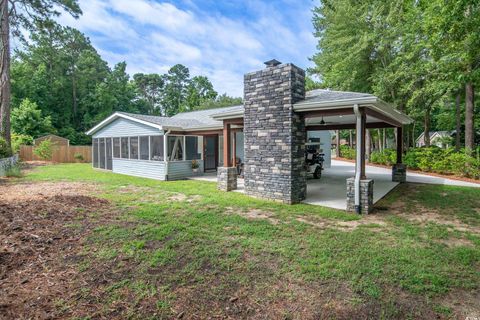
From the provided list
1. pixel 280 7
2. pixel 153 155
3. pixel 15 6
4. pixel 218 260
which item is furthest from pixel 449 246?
pixel 15 6

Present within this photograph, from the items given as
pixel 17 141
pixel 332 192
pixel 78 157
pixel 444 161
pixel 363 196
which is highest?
pixel 17 141

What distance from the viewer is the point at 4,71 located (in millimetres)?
14578

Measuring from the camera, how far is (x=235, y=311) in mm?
2539

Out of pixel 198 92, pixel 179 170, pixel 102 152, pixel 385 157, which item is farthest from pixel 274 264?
pixel 198 92

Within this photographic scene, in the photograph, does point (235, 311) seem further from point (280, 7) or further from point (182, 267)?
point (280, 7)

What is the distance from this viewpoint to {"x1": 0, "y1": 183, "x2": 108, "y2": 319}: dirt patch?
8.70 feet

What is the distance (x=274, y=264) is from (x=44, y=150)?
21799mm

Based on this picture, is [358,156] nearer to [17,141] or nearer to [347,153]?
[347,153]

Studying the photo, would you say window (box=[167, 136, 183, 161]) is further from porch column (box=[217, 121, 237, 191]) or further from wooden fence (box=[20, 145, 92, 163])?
wooden fence (box=[20, 145, 92, 163])

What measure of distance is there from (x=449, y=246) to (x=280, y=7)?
10222 mm

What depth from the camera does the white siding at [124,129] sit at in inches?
478

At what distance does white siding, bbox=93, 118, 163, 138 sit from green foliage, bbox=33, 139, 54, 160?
21.5ft

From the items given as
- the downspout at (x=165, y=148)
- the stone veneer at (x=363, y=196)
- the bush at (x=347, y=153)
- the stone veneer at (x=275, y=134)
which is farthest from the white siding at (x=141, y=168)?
the bush at (x=347, y=153)

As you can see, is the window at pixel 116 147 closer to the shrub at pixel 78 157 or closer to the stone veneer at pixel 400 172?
the shrub at pixel 78 157
